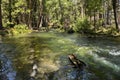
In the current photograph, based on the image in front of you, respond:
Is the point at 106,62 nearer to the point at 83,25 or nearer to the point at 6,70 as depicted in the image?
the point at 6,70

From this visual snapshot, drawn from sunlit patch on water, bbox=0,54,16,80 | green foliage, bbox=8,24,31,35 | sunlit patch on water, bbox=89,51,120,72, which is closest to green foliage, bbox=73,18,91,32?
green foliage, bbox=8,24,31,35

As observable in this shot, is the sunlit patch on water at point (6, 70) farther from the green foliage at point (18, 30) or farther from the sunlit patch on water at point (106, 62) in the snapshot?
the green foliage at point (18, 30)

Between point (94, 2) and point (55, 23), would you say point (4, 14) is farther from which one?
point (55, 23)

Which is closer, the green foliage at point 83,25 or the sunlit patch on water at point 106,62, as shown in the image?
the sunlit patch on water at point 106,62

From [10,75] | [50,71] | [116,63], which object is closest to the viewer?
[10,75]

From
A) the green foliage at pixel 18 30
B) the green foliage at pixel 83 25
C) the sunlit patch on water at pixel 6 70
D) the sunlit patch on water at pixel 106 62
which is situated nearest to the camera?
the sunlit patch on water at pixel 6 70

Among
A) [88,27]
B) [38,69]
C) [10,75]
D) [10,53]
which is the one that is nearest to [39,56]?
[10,53]

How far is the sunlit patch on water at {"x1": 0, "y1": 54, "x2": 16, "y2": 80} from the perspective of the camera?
416 inches

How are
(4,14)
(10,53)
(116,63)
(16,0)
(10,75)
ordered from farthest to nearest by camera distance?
(4,14), (16,0), (10,53), (116,63), (10,75)

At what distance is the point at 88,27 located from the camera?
125 feet

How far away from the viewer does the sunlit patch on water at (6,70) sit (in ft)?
34.6

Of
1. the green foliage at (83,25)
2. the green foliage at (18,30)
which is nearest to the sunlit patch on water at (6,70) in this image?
the green foliage at (18,30)

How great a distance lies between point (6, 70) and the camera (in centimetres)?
1182

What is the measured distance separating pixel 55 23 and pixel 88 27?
35497 millimetres
